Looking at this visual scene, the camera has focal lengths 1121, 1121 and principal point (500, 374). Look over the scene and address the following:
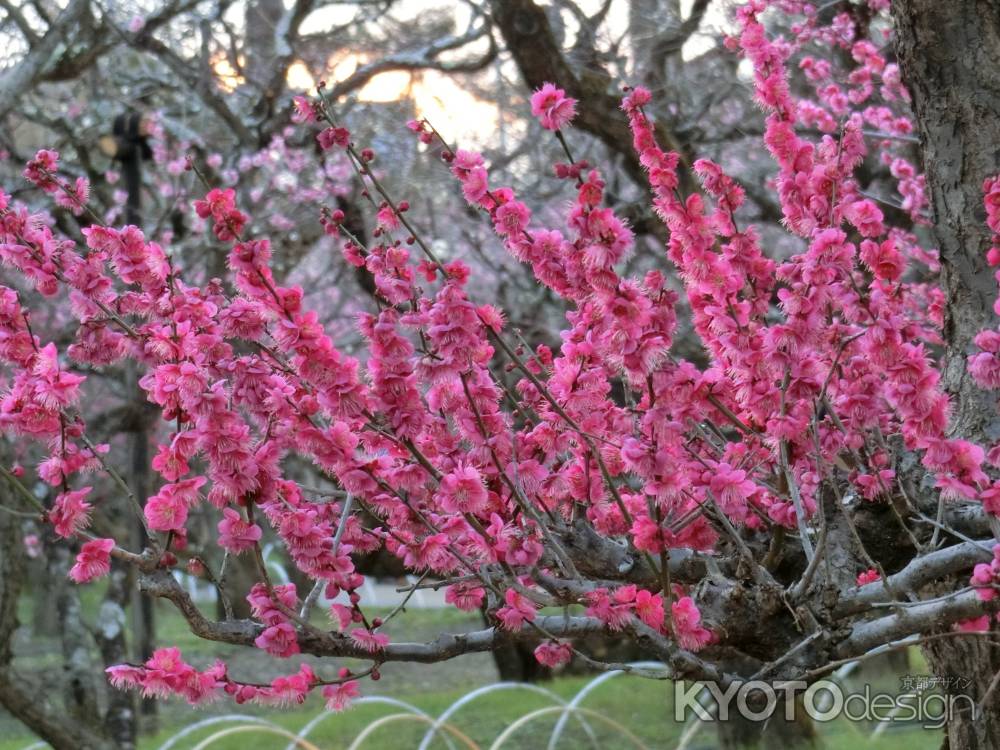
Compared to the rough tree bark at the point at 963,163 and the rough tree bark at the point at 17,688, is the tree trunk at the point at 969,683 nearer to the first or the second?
the rough tree bark at the point at 963,163

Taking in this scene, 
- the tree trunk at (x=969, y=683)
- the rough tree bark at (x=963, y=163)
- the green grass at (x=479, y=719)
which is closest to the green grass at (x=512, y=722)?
the green grass at (x=479, y=719)

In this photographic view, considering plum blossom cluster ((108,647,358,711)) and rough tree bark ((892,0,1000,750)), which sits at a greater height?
rough tree bark ((892,0,1000,750))

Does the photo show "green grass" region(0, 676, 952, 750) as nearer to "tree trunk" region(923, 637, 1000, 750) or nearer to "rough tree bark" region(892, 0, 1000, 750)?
"tree trunk" region(923, 637, 1000, 750)

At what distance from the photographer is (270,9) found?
10.9 meters

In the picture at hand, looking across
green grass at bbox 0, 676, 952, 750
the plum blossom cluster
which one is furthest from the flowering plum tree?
green grass at bbox 0, 676, 952, 750

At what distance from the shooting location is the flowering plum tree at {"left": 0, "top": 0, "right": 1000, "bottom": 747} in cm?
235

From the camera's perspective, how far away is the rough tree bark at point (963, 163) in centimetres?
326

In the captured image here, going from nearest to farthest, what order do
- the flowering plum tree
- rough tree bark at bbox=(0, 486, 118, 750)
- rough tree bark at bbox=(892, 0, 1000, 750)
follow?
1. the flowering plum tree
2. rough tree bark at bbox=(892, 0, 1000, 750)
3. rough tree bark at bbox=(0, 486, 118, 750)

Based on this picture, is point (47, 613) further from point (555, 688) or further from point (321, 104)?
point (321, 104)

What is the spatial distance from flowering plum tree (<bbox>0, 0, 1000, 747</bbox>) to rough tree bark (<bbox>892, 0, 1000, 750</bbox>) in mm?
449

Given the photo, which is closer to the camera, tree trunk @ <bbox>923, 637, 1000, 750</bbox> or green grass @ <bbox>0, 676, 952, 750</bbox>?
tree trunk @ <bbox>923, 637, 1000, 750</bbox>

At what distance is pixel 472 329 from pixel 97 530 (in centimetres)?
736

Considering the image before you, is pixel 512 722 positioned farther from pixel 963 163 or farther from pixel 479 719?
pixel 963 163

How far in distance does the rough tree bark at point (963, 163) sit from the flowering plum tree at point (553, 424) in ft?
1.47
